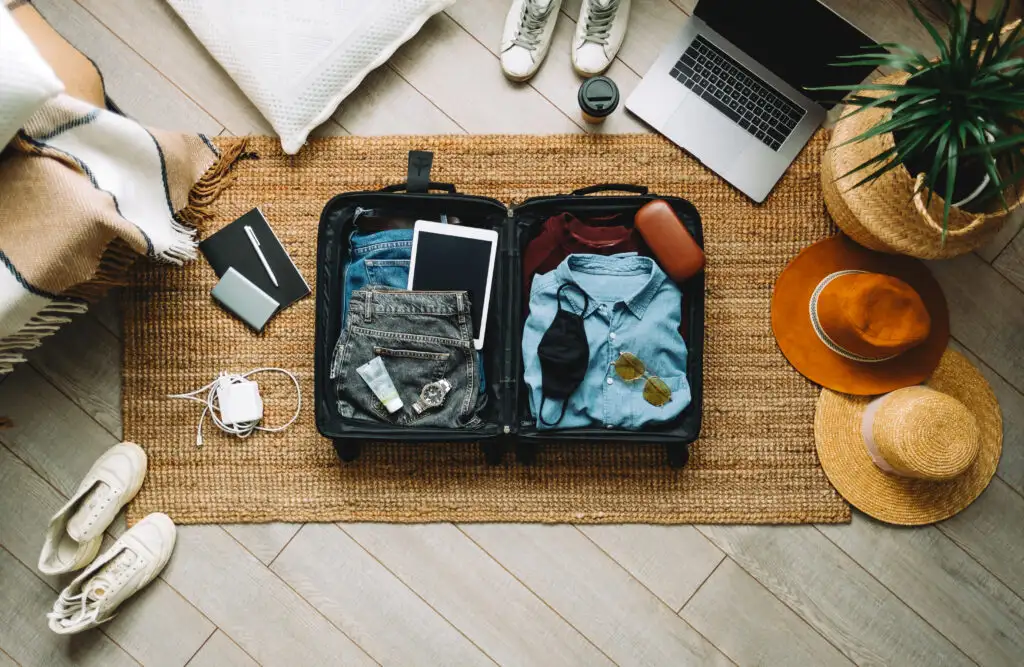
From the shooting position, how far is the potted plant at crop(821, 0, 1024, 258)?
36.4 inches

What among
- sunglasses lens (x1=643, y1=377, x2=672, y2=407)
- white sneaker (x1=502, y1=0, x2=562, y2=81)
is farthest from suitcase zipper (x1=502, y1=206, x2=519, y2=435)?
white sneaker (x1=502, y1=0, x2=562, y2=81)

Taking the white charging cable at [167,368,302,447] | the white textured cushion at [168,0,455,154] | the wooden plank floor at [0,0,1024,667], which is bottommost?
the wooden plank floor at [0,0,1024,667]

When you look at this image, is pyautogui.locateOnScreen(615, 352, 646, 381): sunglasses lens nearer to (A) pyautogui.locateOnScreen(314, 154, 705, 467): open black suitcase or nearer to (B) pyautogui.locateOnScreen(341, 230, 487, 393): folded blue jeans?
(A) pyautogui.locateOnScreen(314, 154, 705, 467): open black suitcase

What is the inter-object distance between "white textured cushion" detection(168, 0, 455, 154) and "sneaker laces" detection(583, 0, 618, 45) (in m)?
0.27

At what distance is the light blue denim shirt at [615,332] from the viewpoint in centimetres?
117

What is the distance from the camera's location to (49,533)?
1251mm

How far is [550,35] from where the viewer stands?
52.6 inches

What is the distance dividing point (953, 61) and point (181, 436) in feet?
4.55

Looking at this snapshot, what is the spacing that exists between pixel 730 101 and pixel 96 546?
4.69 ft

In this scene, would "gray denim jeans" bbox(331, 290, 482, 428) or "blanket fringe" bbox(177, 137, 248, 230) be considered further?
"blanket fringe" bbox(177, 137, 248, 230)

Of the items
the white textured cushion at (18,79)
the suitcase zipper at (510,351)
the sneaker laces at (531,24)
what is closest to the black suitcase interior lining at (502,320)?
the suitcase zipper at (510,351)

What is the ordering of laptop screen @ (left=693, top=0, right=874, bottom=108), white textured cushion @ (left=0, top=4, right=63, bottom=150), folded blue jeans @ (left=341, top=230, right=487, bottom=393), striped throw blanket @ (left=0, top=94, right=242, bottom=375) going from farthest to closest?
folded blue jeans @ (left=341, top=230, right=487, bottom=393) → laptop screen @ (left=693, top=0, right=874, bottom=108) → striped throw blanket @ (left=0, top=94, right=242, bottom=375) → white textured cushion @ (left=0, top=4, right=63, bottom=150)

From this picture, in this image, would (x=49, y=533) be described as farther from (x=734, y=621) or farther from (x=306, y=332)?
(x=734, y=621)

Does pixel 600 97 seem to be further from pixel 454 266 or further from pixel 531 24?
pixel 454 266
